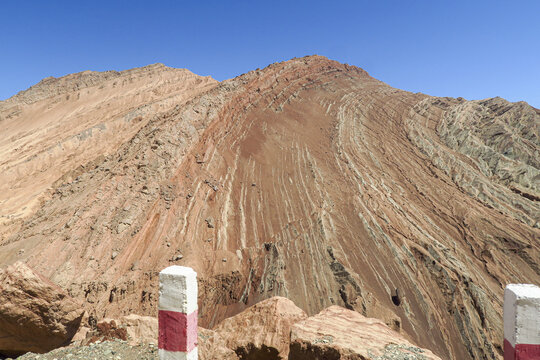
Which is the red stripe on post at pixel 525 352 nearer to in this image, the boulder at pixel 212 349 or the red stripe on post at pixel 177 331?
Answer: the red stripe on post at pixel 177 331

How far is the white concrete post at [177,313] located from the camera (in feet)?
9.00

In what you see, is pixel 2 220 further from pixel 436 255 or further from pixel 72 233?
pixel 436 255

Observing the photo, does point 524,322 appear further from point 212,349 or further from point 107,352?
point 107,352

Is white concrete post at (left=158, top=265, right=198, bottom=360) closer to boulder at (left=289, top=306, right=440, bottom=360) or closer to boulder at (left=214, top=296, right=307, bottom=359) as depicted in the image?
boulder at (left=289, top=306, right=440, bottom=360)

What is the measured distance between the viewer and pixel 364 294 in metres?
8.35

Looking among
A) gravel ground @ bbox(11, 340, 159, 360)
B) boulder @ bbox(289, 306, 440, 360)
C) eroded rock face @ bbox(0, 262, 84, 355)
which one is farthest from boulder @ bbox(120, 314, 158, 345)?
eroded rock face @ bbox(0, 262, 84, 355)

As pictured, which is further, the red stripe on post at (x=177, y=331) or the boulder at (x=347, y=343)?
the boulder at (x=347, y=343)

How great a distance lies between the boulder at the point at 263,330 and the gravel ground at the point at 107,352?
1.56 m

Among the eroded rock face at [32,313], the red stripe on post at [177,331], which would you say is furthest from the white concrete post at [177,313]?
the eroded rock face at [32,313]

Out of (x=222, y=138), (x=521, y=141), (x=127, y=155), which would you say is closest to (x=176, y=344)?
(x=127, y=155)

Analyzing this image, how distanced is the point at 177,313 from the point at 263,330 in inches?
120

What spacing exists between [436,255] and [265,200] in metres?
6.65

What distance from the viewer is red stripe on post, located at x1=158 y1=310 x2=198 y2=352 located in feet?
9.10

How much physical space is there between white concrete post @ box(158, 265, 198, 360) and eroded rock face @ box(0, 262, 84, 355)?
525 cm
